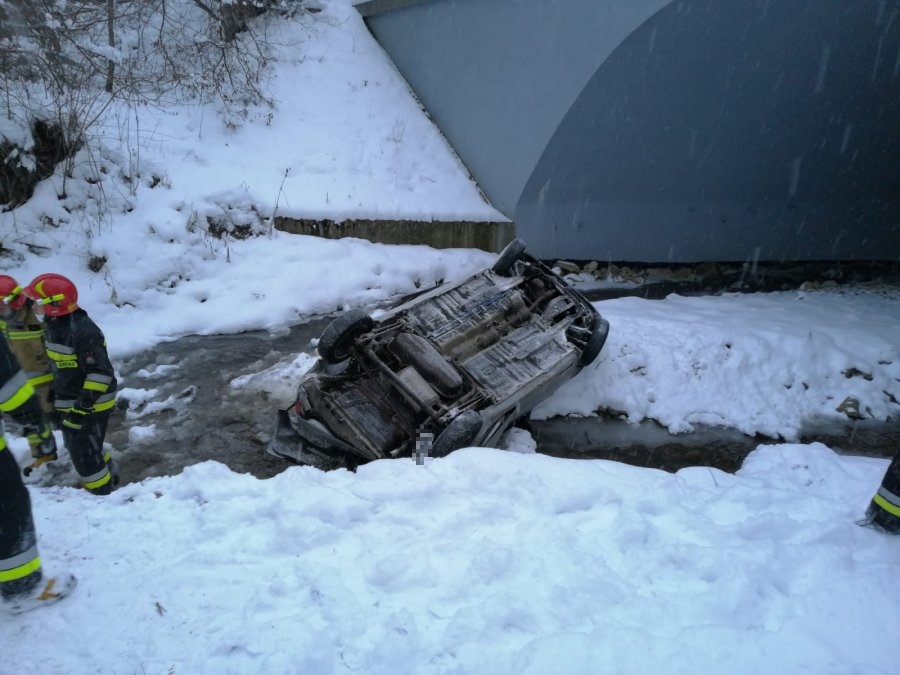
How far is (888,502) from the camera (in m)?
3.07

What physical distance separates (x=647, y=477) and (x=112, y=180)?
8911mm

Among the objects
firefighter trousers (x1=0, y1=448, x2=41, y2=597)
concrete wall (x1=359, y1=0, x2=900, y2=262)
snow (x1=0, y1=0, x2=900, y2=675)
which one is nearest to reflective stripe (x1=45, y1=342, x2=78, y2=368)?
snow (x1=0, y1=0, x2=900, y2=675)

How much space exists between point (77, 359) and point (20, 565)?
86.4 inches

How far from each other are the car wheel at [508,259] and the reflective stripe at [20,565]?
5.42 meters

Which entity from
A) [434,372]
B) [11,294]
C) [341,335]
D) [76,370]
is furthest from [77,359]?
[434,372]

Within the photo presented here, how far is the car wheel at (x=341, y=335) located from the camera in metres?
5.45

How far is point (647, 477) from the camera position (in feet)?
12.2

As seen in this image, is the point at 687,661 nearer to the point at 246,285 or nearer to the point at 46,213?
the point at 246,285

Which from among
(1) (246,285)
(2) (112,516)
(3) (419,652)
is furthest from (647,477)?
(1) (246,285)

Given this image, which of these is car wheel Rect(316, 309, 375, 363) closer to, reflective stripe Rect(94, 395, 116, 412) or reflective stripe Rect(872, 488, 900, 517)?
reflective stripe Rect(94, 395, 116, 412)

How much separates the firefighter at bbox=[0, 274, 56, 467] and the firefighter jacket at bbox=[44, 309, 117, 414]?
36 centimetres

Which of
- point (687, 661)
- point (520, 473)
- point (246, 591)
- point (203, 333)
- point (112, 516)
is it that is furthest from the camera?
point (203, 333)

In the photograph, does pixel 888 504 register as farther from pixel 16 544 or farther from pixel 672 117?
pixel 672 117

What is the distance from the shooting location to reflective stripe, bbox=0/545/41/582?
8.16 feet
